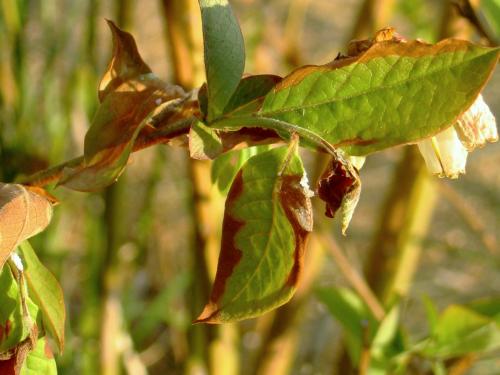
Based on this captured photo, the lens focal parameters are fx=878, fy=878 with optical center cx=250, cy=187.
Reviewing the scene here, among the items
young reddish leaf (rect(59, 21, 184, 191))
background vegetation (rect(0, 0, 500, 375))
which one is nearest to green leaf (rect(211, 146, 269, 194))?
young reddish leaf (rect(59, 21, 184, 191))

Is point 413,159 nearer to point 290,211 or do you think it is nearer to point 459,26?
point 459,26

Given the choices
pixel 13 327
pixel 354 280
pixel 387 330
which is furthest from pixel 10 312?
pixel 354 280

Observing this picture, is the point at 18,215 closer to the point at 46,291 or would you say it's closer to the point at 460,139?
the point at 46,291

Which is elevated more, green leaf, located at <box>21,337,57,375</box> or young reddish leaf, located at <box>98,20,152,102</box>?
young reddish leaf, located at <box>98,20,152,102</box>

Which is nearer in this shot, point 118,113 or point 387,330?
point 118,113

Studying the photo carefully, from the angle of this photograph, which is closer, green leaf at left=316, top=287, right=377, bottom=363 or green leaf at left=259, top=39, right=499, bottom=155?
green leaf at left=259, top=39, right=499, bottom=155

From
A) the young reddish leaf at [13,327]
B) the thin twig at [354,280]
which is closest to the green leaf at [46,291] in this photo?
the young reddish leaf at [13,327]

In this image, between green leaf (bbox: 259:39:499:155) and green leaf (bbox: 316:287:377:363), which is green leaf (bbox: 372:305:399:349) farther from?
green leaf (bbox: 259:39:499:155)
